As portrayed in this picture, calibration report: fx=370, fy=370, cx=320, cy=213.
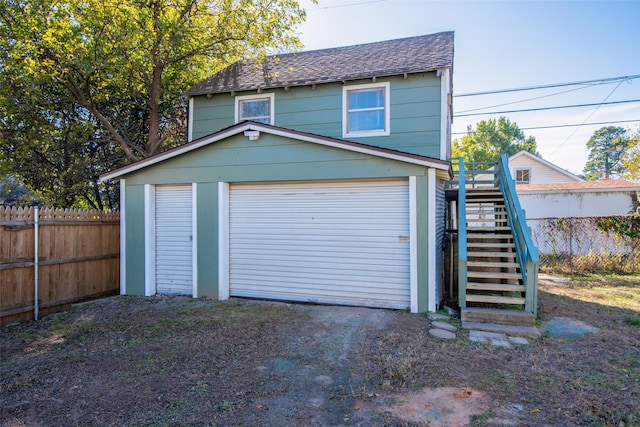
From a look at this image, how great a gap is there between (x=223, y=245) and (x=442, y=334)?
4.44 m

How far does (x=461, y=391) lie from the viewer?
3506 millimetres

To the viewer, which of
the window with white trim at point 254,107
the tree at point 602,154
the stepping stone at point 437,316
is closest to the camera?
the stepping stone at point 437,316

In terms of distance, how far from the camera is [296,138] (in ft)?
22.6

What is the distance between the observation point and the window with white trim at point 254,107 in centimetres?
930

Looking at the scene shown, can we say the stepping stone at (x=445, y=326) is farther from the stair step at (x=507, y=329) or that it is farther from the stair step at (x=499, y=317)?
the stair step at (x=499, y=317)

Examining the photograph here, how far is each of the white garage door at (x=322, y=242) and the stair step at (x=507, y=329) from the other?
4.16 ft

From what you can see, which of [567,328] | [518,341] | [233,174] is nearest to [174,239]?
[233,174]

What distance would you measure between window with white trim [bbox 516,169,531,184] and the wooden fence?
21889 mm

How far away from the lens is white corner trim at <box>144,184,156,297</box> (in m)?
7.85

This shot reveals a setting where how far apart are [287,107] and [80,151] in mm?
7909

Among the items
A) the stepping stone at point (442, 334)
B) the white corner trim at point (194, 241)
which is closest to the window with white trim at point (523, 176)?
the stepping stone at point (442, 334)

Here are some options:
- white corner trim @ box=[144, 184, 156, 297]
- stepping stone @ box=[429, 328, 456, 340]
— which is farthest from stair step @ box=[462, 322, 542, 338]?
white corner trim @ box=[144, 184, 156, 297]

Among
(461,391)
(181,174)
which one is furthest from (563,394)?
(181,174)

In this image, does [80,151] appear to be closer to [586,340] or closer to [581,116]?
[586,340]
